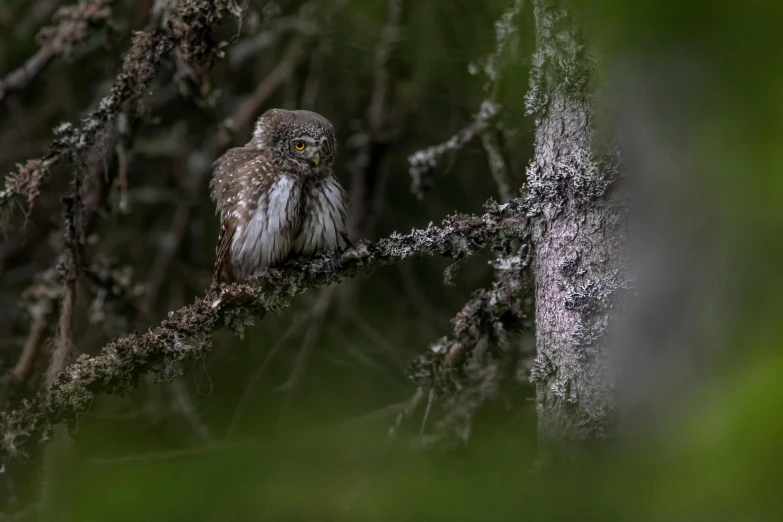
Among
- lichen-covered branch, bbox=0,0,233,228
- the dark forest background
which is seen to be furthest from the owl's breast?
lichen-covered branch, bbox=0,0,233,228

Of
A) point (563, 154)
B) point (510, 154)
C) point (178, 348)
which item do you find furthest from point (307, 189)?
point (563, 154)

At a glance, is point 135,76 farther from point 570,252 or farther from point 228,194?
point 570,252

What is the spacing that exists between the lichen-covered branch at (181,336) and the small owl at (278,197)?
725mm

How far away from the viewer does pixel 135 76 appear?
3.07m

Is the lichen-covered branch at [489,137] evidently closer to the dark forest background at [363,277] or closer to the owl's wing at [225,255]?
the dark forest background at [363,277]

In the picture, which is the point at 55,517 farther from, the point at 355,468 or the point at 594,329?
the point at 594,329

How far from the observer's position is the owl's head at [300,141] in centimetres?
360

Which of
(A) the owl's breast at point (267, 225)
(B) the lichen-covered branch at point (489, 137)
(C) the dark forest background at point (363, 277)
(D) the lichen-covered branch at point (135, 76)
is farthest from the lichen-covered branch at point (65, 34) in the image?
(B) the lichen-covered branch at point (489, 137)

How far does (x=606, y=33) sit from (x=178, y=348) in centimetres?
203

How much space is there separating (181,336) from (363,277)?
170 cm

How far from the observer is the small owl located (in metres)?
3.46

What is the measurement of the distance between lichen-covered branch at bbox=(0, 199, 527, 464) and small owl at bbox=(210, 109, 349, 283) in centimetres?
72

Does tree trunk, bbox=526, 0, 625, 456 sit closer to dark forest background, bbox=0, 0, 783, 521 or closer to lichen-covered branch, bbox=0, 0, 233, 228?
dark forest background, bbox=0, 0, 783, 521

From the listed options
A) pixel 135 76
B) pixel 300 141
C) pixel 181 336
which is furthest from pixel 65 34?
pixel 181 336
